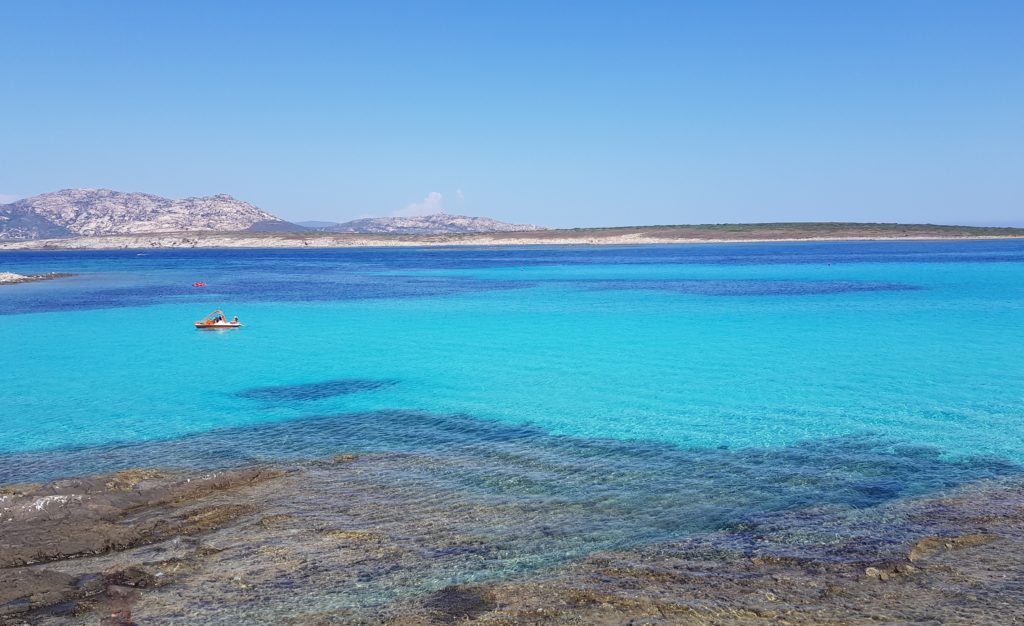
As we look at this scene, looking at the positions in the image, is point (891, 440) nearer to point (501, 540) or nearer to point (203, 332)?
point (501, 540)

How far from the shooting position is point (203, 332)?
31203 mm

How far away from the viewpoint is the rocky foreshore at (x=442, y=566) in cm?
680

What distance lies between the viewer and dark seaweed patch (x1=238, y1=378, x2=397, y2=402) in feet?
59.0

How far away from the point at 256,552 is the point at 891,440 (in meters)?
10.7

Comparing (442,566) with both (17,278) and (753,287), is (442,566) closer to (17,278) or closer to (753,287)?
(753,287)

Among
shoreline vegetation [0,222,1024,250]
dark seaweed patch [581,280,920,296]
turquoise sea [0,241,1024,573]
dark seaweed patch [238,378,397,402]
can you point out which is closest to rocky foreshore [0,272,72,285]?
turquoise sea [0,241,1024,573]

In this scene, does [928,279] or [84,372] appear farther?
[928,279]

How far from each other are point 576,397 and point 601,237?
146232 mm

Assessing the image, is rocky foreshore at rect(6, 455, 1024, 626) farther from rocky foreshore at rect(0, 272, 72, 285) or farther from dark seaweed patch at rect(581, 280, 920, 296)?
rocky foreshore at rect(0, 272, 72, 285)

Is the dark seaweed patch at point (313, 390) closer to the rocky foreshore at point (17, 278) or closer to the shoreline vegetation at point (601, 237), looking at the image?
the rocky foreshore at point (17, 278)

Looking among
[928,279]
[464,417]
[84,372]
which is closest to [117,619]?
[464,417]

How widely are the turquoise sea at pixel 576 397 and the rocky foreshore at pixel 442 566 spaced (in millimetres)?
840

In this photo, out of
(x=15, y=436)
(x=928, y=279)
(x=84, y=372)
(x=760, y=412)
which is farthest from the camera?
(x=928, y=279)

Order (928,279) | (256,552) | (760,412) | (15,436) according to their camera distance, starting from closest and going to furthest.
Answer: (256,552) → (15,436) → (760,412) → (928,279)
